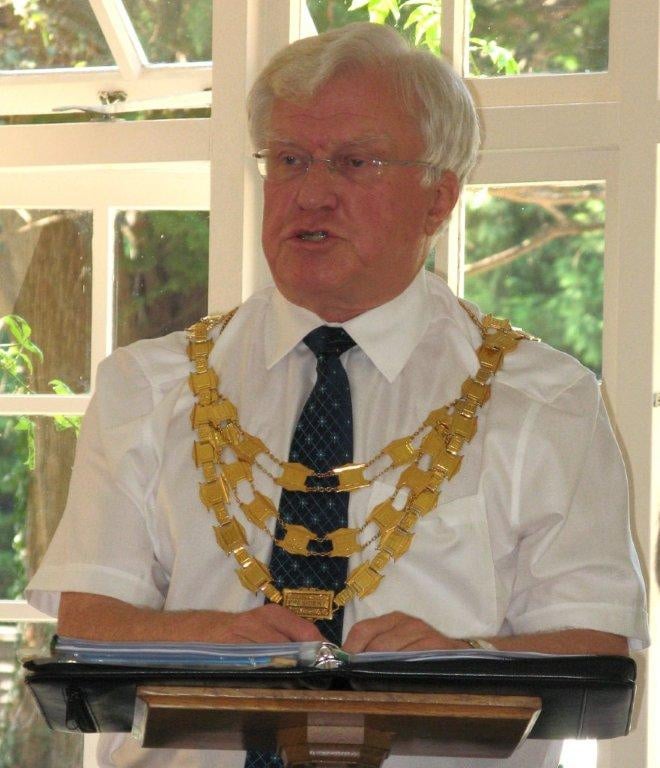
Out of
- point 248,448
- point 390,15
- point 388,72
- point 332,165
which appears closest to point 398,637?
point 248,448

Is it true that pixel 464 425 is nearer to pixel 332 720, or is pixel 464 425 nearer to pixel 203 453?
pixel 203 453

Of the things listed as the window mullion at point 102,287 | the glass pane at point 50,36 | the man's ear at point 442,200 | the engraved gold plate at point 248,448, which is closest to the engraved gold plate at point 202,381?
the engraved gold plate at point 248,448

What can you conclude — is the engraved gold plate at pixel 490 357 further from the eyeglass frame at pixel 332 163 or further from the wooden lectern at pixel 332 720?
the wooden lectern at pixel 332 720

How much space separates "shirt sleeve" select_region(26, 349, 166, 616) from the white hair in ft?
1.51

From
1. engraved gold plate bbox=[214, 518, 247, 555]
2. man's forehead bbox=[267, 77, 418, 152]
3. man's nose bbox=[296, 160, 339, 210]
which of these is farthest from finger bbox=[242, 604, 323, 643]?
man's forehead bbox=[267, 77, 418, 152]

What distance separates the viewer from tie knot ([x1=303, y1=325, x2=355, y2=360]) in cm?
204

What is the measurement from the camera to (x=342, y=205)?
6.49ft

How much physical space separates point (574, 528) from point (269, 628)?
1.72ft

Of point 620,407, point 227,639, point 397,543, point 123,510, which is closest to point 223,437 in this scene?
point 123,510

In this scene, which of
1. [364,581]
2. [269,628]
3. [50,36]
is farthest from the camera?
[50,36]

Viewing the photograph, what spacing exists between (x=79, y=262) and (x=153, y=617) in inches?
61.2

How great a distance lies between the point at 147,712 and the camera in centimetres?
123

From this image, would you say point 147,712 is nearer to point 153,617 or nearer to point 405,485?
point 153,617

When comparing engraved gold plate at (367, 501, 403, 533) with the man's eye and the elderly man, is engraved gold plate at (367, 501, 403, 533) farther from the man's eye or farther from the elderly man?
the man's eye
